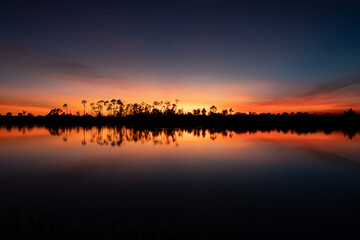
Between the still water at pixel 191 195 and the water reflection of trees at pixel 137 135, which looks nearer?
the still water at pixel 191 195

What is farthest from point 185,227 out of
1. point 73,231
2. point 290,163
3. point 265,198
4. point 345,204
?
point 290,163

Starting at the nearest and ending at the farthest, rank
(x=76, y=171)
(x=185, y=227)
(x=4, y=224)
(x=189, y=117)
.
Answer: (x=4, y=224) → (x=185, y=227) → (x=76, y=171) → (x=189, y=117)

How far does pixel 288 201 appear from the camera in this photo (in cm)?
1319

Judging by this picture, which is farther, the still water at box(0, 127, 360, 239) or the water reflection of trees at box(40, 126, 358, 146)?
the water reflection of trees at box(40, 126, 358, 146)

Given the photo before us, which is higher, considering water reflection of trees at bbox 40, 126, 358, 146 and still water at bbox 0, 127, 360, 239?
water reflection of trees at bbox 40, 126, 358, 146

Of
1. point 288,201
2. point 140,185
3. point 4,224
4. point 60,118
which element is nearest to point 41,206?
point 4,224

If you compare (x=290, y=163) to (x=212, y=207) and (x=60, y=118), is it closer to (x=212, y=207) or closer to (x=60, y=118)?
A: (x=212, y=207)

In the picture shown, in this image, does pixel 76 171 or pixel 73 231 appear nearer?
pixel 73 231

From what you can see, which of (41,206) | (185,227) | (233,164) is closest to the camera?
(185,227)

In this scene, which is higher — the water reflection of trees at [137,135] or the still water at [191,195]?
the water reflection of trees at [137,135]

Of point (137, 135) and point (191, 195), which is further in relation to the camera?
point (137, 135)

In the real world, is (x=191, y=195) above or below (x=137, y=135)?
below

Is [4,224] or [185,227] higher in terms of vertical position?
[4,224]

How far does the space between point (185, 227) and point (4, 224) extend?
24.7 feet
